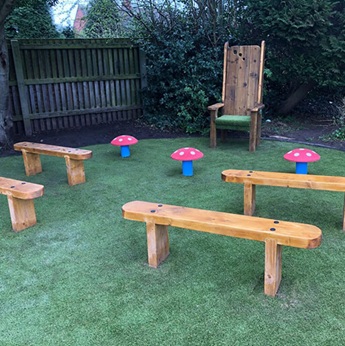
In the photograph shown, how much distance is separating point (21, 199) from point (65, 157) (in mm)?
1340

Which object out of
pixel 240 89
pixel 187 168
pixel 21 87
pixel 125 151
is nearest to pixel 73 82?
pixel 21 87

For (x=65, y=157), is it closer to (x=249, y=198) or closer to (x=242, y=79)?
(x=249, y=198)

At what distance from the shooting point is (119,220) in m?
3.79

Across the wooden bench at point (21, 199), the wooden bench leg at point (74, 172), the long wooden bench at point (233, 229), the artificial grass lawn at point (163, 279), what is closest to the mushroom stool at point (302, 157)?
the artificial grass lawn at point (163, 279)

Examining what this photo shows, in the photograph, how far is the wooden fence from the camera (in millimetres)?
7555

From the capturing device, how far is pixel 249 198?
3.71 m

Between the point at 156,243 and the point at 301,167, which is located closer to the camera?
the point at 156,243

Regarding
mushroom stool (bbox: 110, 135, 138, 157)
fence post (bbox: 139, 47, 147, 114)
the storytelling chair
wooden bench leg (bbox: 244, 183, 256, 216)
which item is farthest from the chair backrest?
wooden bench leg (bbox: 244, 183, 256, 216)

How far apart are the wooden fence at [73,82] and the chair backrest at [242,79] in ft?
8.91

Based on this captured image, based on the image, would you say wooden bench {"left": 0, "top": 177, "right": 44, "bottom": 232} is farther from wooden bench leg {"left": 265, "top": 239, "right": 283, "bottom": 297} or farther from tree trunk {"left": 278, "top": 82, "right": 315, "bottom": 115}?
tree trunk {"left": 278, "top": 82, "right": 315, "bottom": 115}

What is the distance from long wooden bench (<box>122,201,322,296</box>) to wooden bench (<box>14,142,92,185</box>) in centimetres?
203

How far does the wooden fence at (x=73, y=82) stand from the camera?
755cm

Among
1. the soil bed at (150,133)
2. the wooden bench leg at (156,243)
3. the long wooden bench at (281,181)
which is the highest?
the long wooden bench at (281,181)

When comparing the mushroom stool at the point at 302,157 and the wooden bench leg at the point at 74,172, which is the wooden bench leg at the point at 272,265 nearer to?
the mushroom stool at the point at 302,157
